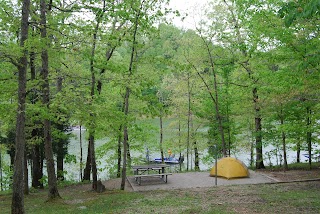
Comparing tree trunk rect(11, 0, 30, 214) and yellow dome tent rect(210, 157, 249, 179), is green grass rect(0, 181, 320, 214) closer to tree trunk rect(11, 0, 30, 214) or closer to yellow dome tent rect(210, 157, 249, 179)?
tree trunk rect(11, 0, 30, 214)

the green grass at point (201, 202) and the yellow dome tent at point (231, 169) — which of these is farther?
the yellow dome tent at point (231, 169)

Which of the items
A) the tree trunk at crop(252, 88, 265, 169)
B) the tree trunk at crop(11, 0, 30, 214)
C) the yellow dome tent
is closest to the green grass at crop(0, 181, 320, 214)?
the tree trunk at crop(11, 0, 30, 214)

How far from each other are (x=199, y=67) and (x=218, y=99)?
7.85 feet

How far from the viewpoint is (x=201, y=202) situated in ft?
27.8

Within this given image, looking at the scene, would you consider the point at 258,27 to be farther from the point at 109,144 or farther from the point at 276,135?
the point at 109,144

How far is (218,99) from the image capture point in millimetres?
19625

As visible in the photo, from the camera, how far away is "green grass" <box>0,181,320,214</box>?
7.44 metres

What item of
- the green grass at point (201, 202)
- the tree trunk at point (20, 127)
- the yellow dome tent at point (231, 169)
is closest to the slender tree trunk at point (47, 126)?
the green grass at point (201, 202)

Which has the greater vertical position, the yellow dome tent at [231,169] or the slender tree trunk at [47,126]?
the slender tree trunk at [47,126]

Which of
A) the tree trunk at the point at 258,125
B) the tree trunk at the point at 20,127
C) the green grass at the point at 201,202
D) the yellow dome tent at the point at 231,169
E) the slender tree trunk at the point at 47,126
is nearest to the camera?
the tree trunk at the point at 20,127

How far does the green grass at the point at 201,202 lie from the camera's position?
24.4 ft

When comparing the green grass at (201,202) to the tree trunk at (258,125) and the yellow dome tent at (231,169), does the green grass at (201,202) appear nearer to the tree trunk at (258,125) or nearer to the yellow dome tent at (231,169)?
the yellow dome tent at (231,169)

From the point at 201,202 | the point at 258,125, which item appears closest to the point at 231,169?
the point at 258,125

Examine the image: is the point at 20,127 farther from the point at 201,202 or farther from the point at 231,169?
the point at 231,169
